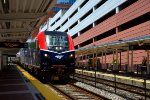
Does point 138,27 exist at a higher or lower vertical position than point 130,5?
lower

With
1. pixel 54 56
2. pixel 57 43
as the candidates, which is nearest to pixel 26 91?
pixel 54 56

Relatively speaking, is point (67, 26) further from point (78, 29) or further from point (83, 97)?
point (83, 97)

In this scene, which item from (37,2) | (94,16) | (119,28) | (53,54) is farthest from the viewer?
(94,16)

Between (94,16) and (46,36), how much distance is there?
46224 millimetres

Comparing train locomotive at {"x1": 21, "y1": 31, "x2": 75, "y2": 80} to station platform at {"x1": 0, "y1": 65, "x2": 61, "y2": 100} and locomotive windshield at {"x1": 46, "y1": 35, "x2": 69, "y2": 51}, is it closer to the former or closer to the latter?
locomotive windshield at {"x1": 46, "y1": 35, "x2": 69, "y2": 51}

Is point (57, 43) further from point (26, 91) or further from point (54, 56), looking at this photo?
point (26, 91)

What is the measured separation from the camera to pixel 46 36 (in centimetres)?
2217

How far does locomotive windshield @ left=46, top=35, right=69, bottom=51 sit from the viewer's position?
71.4 ft

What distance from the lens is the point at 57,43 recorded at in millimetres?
22125

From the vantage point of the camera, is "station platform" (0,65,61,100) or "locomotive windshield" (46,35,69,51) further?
"locomotive windshield" (46,35,69,51)

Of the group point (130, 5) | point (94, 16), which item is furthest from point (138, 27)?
point (94, 16)

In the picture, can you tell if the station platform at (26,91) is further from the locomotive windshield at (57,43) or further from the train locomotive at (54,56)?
the locomotive windshield at (57,43)

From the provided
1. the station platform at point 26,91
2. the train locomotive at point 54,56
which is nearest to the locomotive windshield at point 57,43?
the train locomotive at point 54,56

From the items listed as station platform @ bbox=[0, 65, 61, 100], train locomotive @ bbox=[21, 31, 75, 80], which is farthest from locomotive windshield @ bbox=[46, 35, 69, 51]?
station platform @ bbox=[0, 65, 61, 100]
